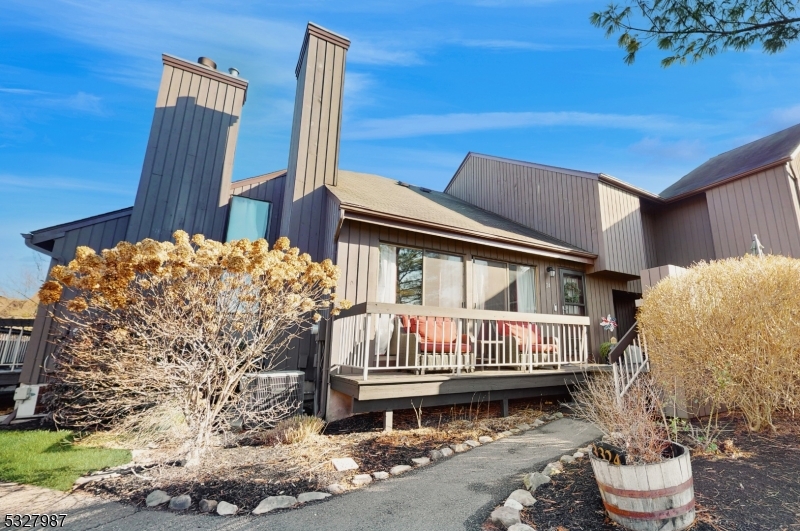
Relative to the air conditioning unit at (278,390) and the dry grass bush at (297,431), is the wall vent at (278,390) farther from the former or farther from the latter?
the dry grass bush at (297,431)

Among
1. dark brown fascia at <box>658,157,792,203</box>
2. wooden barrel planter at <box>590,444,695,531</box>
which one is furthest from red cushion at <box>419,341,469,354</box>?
dark brown fascia at <box>658,157,792,203</box>

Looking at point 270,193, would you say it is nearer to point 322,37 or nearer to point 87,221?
point 87,221

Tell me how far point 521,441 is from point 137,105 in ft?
37.9

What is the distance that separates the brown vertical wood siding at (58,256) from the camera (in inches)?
236

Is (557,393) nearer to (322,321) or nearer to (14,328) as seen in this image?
(322,321)

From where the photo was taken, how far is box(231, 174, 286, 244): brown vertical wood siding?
878 centimetres

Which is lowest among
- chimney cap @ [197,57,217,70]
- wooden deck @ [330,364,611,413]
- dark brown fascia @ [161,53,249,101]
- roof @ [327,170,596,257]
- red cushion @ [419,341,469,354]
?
wooden deck @ [330,364,611,413]

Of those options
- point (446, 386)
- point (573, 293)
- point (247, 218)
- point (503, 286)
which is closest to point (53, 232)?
point (247, 218)

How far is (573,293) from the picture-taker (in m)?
9.01

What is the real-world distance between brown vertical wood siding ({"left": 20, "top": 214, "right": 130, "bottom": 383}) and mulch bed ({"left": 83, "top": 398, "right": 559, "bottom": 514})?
3.62 m

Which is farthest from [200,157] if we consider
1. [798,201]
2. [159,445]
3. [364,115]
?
[798,201]

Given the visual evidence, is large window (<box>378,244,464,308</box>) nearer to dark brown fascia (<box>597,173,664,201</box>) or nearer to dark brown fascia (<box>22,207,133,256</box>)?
dark brown fascia (<box>597,173,664,201</box>)

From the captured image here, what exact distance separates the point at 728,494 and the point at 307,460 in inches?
149

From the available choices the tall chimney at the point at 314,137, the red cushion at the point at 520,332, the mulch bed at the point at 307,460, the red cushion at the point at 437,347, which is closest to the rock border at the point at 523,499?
the mulch bed at the point at 307,460
